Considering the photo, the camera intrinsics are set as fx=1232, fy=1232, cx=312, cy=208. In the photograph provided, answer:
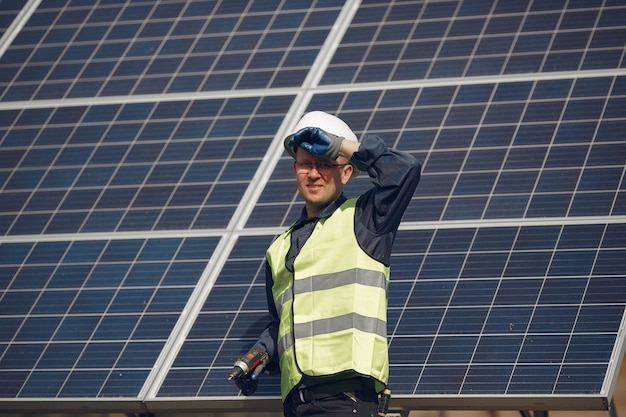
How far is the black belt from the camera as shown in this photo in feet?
25.9

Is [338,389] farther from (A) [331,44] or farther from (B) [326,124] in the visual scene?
(A) [331,44]

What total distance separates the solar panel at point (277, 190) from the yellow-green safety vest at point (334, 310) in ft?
3.72

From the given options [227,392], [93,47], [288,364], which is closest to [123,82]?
[93,47]

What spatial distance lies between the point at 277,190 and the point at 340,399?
3307mm

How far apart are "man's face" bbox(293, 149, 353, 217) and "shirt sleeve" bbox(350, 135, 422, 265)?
10.3 inches

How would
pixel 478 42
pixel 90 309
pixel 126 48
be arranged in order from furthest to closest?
1. pixel 126 48
2. pixel 478 42
3. pixel 90 309

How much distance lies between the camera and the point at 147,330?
32.7 feet

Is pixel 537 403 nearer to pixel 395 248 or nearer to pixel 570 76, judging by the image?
pixel 395 248

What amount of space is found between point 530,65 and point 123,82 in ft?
13.7

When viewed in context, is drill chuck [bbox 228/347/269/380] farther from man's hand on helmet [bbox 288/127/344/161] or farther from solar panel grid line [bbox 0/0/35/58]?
solar panel grid line [bbox 0/0/35/58]

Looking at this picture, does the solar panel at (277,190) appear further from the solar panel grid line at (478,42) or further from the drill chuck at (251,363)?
the drill chuck at (251,363)

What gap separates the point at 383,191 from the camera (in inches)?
313

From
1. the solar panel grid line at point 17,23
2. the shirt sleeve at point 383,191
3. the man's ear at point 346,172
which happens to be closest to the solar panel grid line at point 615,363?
the shirt sleeve at point 383,191

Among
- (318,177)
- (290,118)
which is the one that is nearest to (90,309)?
(290,118)
